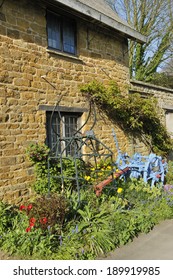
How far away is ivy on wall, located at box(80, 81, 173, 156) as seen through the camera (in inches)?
307

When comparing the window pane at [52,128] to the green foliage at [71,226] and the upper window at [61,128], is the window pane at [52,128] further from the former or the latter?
the green foliage at [71,226]

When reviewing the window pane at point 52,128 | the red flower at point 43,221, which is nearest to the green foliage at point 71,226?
the red flower at point 43,221

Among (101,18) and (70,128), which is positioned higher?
(101,18)

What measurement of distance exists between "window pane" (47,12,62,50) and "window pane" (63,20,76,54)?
16 cm

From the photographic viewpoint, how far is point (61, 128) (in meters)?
7.05

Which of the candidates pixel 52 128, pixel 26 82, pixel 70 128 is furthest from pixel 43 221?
pixel 70 128

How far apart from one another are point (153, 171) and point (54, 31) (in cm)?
424

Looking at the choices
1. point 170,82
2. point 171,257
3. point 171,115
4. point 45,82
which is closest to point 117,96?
point 45,82

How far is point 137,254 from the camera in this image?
13.8 ft

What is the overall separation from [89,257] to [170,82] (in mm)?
15591

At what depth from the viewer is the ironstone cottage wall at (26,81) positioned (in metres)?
5.70

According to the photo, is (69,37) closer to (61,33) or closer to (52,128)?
(61,33)

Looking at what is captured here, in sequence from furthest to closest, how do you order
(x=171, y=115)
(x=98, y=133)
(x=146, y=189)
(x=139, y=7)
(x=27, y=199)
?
(x=139, y=7) < (x=171, y=115) < (x=98, y=133) < (x=146, y=189) < (x=27, y=199)

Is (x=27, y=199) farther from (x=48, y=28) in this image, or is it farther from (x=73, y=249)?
(x=48, y=28)
